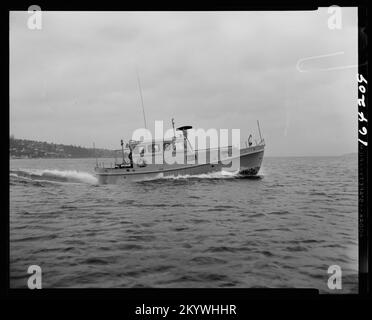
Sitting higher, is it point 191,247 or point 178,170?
point 178,170

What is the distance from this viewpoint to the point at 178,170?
19125 mm

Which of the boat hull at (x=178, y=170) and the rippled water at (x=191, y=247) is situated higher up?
the boat hull at (x=178, y=170)

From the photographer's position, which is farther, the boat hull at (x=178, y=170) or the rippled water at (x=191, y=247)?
the boat hull at (x=178, y=170)

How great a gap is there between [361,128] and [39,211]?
22.9ft

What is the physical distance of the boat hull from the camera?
18406mm

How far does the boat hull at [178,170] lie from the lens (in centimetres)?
1841

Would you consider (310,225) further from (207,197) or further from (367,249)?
(207,197)

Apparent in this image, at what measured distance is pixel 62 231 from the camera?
5.83 metres

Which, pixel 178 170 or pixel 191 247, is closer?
pixel 191 247

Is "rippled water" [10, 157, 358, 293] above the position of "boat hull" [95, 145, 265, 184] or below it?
below

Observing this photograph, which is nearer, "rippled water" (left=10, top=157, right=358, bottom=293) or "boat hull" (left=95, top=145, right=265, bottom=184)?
"rippled water" (left=10, top=157, right=358, bottom=293)
